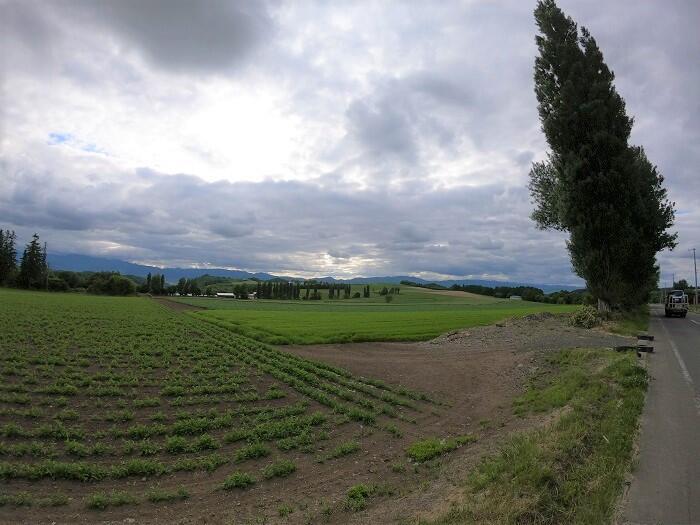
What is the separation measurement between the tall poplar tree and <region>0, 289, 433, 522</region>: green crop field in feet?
66.6

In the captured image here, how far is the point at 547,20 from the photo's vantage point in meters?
29.8

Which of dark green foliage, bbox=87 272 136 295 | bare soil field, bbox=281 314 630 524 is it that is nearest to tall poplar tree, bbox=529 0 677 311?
bare soil field, bbox=281 314 630 524

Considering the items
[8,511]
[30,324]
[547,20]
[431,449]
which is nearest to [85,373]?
[8,511]

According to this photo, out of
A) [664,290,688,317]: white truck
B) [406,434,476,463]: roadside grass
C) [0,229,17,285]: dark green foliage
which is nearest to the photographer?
[406,434,476,463]: roadside grass

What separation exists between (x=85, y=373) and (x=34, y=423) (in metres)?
5.55

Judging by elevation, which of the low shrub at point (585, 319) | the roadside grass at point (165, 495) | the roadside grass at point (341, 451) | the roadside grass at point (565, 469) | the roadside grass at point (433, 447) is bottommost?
the roadside grass at point (165, 495)

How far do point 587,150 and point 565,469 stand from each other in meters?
26.7

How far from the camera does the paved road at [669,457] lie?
5.21 metres

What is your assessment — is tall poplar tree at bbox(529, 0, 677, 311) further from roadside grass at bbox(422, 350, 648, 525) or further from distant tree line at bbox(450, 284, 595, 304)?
distant tree line at bbox(450, 284, 595, 304)

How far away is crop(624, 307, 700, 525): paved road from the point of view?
521 cm

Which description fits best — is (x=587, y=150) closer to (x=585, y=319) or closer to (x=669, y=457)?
(x=585, y=319)

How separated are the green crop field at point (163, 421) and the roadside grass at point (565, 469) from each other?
3592mm

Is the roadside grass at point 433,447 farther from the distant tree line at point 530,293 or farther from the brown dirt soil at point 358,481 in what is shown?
the distant tree line at point 530,293

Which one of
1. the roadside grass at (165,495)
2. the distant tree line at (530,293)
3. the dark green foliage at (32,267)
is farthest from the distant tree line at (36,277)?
the roadside grass at (165,495)
